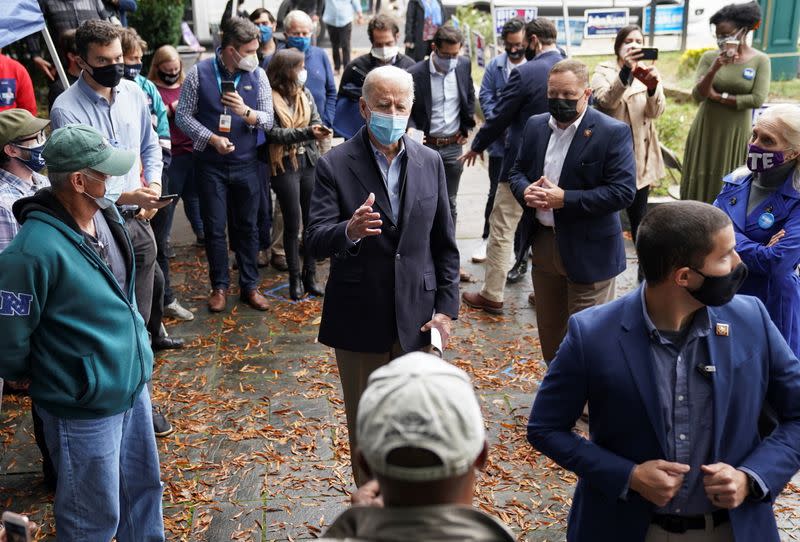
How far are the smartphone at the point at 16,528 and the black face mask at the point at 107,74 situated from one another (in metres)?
3.96

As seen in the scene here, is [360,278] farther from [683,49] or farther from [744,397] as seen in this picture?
[683,49]

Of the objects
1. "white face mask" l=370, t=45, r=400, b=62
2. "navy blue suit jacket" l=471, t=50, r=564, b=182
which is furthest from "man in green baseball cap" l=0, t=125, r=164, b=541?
"white face mask" l=370, t=45, r=400, b=62

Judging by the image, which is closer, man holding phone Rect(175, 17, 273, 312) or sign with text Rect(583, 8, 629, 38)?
man holding phone Rect(175, 17, 273, 312)

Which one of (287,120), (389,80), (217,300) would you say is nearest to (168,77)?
(287,120)

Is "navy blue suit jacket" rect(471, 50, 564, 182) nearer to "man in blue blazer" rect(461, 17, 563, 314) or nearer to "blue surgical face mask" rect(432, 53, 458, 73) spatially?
"man in blue blazer" rect(461, 17, 563, 314)

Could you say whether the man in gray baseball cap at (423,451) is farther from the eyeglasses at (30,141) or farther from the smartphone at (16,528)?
the eyeglasses at (30,141)

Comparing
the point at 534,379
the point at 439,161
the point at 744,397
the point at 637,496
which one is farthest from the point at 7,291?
the point at 534,379

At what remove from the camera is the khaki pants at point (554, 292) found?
5.75 meters

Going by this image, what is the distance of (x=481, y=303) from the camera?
8.03 meters

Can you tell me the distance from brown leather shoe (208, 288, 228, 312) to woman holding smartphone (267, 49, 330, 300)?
64 centimetres

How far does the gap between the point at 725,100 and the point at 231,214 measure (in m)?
4.72

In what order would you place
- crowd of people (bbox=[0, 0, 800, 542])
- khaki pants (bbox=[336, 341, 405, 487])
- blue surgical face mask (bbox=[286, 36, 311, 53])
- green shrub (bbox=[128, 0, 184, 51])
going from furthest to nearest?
green shrub (bbox=[128, 0, 184, 51]) → blue surgical face mask (bbox=[286, 36, 311, 53]) → khaki pants (bbox=[336, 341, 405, 487]) → crowd of people (bbox=[0, 0, 800, 542])

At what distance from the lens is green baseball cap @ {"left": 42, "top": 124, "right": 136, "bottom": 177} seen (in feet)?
12.6

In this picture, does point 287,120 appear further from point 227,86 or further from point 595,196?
point 595,196
